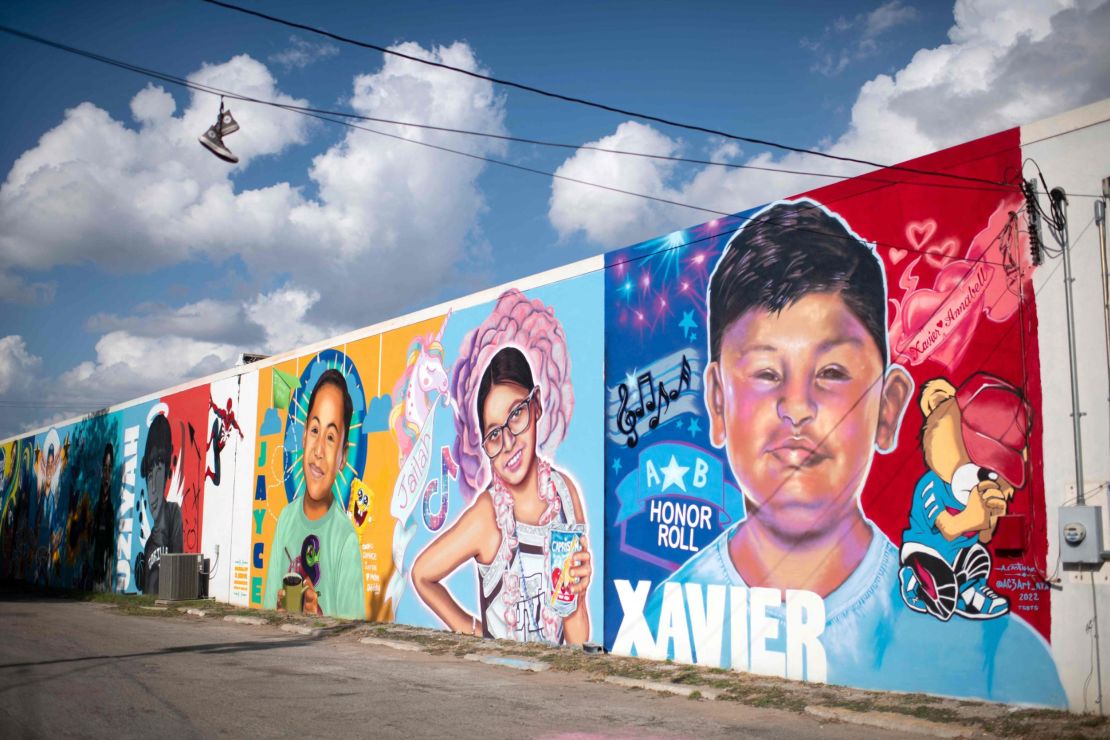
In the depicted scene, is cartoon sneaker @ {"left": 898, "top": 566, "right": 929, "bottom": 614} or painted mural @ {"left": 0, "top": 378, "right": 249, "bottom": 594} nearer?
cartoon sneaker @ {"left": 898, "top": 566, "right": 929, "bottom": 614}

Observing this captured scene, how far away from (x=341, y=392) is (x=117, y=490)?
16030 mm

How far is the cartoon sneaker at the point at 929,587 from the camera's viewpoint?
34.7 ft

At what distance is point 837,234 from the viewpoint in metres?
12.3

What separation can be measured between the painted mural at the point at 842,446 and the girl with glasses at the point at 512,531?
3.88 ft

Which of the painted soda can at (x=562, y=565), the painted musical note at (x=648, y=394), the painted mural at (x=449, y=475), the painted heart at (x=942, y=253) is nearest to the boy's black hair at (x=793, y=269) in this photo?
the painted heart at (x=942, y=253)

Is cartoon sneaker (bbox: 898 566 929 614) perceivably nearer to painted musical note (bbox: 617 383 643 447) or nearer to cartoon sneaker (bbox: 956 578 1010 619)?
cartoon sneaker (bbox: 956 578 1010 619)

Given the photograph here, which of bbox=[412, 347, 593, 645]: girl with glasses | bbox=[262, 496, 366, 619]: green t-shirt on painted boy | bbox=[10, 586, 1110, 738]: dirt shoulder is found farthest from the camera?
bbox=[262, 496, 366, 619]: green t-shirt on painted boy

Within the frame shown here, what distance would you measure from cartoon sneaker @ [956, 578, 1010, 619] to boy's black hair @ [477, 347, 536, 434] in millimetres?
8477

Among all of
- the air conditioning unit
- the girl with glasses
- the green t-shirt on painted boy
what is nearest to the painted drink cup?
the green t-shirt on painted boy

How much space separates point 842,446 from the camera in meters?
11.9

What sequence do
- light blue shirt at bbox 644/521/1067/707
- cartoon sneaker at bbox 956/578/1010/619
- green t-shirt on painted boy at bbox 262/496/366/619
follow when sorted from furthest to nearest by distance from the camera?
green t-shirt on painted boy at bbox 262/496/366/619 < cartoon sneaker at bbox 956/578/1010/619 < light blue shirt at bbox 644/521/1067/707

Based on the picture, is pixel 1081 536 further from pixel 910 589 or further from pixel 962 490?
pixel 910 589

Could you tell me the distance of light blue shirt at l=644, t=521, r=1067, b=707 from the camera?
987 centimetres

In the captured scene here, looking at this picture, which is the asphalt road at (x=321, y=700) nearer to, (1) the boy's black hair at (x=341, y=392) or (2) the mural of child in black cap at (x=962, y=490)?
(2) the mural of child in black cap at (x=962, y=490)
